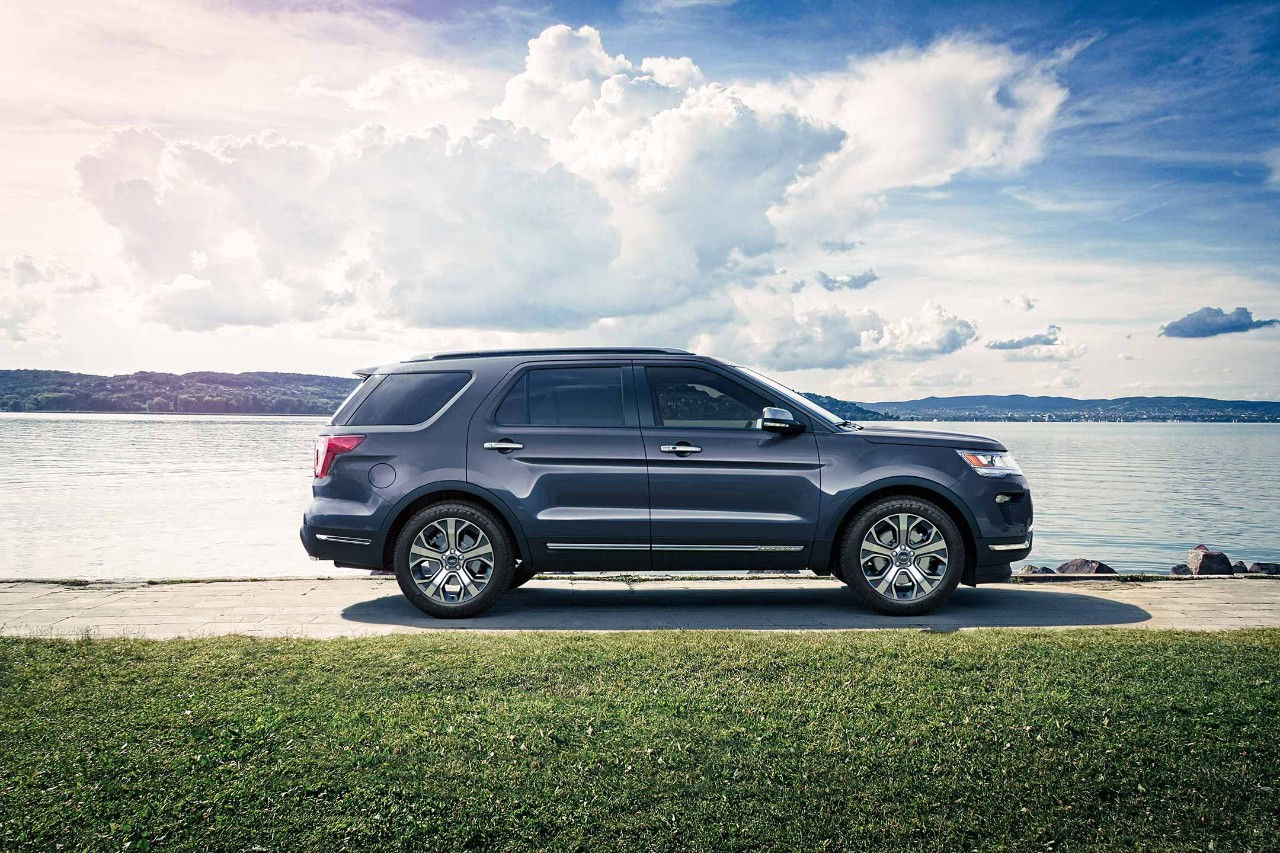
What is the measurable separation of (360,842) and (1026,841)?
2.39 metres

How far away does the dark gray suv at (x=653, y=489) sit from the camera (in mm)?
7809

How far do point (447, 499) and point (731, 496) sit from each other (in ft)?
7.22

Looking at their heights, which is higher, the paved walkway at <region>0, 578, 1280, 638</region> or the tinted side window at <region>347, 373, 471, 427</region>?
the tinted side window at <region>347, 373, 471, 427</region>

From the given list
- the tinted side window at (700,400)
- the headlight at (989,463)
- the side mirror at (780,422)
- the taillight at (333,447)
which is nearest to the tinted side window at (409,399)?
the taillight at (333,447)

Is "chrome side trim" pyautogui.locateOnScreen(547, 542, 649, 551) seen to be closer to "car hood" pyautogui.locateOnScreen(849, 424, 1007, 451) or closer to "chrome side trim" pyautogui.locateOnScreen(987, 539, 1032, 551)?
"car hood" pyautogui.locateOnScreen(849, 424, 1007, 451)

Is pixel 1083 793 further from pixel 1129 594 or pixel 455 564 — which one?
pixel 1129 594

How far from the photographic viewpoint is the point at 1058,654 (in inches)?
238

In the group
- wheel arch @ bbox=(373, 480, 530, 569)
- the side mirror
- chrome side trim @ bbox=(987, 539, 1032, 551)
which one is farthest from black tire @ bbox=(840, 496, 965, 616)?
wheel arch @ bbox=(373, 480, 530, 569)

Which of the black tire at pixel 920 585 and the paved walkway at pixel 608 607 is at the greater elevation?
the black tire at pixel 920 585

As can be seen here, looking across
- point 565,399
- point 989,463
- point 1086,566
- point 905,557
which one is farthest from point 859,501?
point 1086,566

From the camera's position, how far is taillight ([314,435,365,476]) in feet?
26.5

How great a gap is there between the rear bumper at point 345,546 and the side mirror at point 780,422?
3.13 m

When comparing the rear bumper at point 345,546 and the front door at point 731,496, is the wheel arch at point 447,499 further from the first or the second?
the front door at point 731,496

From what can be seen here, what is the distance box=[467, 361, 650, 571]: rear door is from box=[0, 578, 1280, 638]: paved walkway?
1.86 ft
